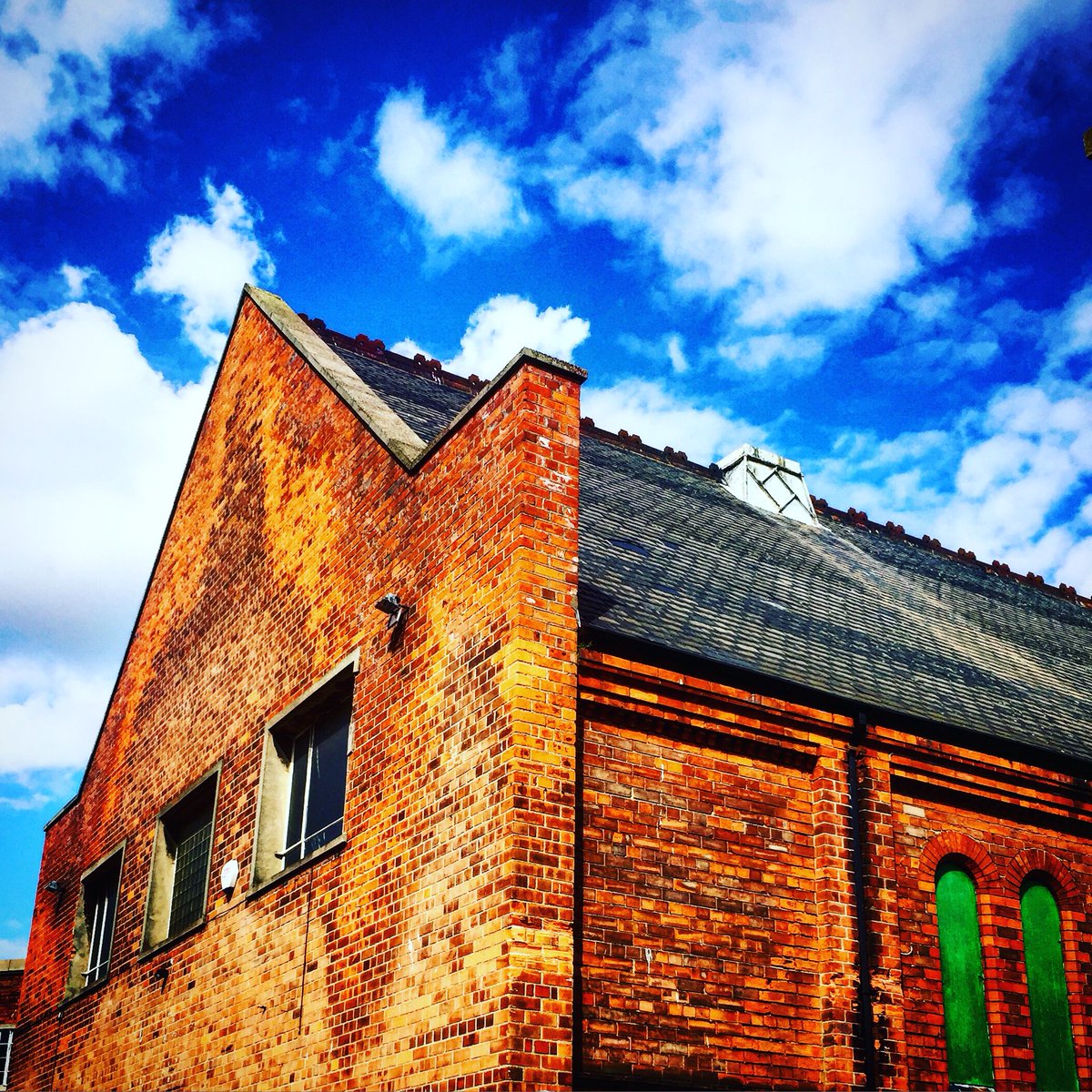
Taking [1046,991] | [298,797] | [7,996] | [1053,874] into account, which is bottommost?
[1046,991]

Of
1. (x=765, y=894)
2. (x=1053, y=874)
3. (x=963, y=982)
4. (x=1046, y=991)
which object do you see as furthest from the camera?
(x=1053, y=874)

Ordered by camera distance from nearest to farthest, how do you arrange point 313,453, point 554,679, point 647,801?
1. point 554,679
2. point 647,801
3. point 313,453

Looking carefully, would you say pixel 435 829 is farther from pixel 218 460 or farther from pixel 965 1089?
pixel 218 460

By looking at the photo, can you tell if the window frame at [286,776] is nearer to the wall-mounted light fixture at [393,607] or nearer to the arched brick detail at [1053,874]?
the wall-mounted light fixture at [393,607]

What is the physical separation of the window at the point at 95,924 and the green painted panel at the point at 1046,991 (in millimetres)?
9740

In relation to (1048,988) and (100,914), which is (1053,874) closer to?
(1048,988)

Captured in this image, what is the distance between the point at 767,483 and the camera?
16.8m

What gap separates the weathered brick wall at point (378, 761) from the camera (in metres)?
7.16

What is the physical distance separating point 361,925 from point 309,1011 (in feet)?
3.17

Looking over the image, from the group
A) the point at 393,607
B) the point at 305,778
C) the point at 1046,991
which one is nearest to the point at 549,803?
the point at 393,607

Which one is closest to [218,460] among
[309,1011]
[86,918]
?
[86,918]

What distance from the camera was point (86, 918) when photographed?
14789mm

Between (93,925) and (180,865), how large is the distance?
3.02 metres

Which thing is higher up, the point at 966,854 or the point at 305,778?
the point at 305,778
